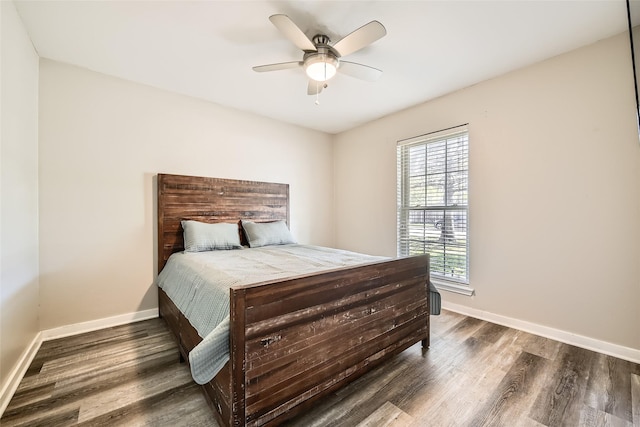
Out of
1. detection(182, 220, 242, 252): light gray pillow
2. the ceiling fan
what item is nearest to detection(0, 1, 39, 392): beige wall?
detection(182, 220, 242, 252): light gray pillow

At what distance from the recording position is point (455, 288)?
301 cm

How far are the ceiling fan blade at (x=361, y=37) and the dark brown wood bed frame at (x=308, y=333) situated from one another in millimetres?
1499

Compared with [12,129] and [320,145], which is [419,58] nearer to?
[320,145]

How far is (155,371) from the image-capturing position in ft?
6.16

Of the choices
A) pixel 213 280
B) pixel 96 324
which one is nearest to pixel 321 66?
pixel 213 280

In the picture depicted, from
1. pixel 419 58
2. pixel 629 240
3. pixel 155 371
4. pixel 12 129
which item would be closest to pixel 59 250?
pixel 12 129

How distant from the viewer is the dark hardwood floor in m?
1.44

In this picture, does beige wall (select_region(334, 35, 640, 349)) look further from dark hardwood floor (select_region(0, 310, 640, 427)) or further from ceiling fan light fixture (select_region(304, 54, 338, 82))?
Result: ceiling fan light fixture (select_region(304, 54, 338, 82))

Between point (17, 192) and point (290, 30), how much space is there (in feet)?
7.30

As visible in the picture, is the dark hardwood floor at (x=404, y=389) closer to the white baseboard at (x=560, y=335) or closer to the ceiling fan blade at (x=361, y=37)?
the white baseboard at (x=560, y=335)

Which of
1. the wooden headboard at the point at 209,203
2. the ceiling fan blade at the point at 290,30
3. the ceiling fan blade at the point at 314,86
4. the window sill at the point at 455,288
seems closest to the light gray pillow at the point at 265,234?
the wooden headboard at the point at 209,203

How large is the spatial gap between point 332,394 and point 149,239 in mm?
2436

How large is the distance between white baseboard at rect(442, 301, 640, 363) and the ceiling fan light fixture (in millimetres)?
2798

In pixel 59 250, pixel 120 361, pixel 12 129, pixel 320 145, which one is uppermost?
pixel 320 145
